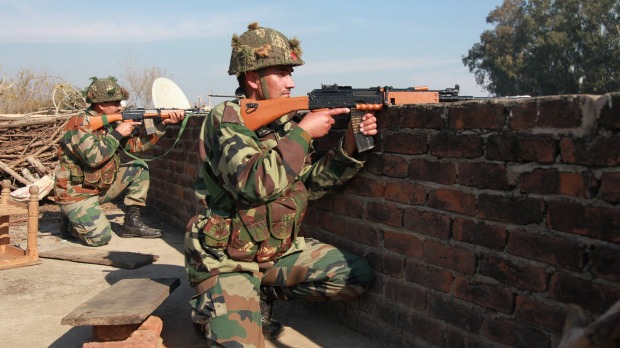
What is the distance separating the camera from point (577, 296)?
6.65ft

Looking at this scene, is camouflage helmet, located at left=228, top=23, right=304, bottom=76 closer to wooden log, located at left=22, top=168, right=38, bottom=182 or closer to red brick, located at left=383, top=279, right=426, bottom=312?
red brick, located at left=383, top=279, right=426, bottom=312

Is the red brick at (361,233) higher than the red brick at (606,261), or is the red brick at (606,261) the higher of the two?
the red brick at (606,261)

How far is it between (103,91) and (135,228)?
4.83ft

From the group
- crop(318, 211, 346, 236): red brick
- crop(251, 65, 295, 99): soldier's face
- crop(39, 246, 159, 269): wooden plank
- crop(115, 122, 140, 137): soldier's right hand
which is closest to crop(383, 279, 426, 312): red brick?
crop(318, 211, 346, 236): red brick

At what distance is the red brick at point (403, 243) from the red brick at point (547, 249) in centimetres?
56

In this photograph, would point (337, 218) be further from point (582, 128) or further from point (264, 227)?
point (582, 128)

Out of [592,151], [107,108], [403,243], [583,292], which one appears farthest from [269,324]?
[107,108]

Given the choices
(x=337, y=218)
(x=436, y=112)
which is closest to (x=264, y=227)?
(x=337, y=218)

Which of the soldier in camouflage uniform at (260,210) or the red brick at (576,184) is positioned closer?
the red brick at (576,184)

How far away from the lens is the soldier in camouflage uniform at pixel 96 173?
5.76 meters

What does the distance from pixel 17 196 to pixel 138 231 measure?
8.74 ft

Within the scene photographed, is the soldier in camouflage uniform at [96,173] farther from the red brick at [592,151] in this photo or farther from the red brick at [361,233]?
the red brick at [592,151]

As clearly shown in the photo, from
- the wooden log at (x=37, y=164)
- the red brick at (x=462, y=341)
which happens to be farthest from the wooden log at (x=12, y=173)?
the red brick at (x=462, y=341)

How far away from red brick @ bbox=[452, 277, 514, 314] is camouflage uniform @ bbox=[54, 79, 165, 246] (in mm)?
4118
